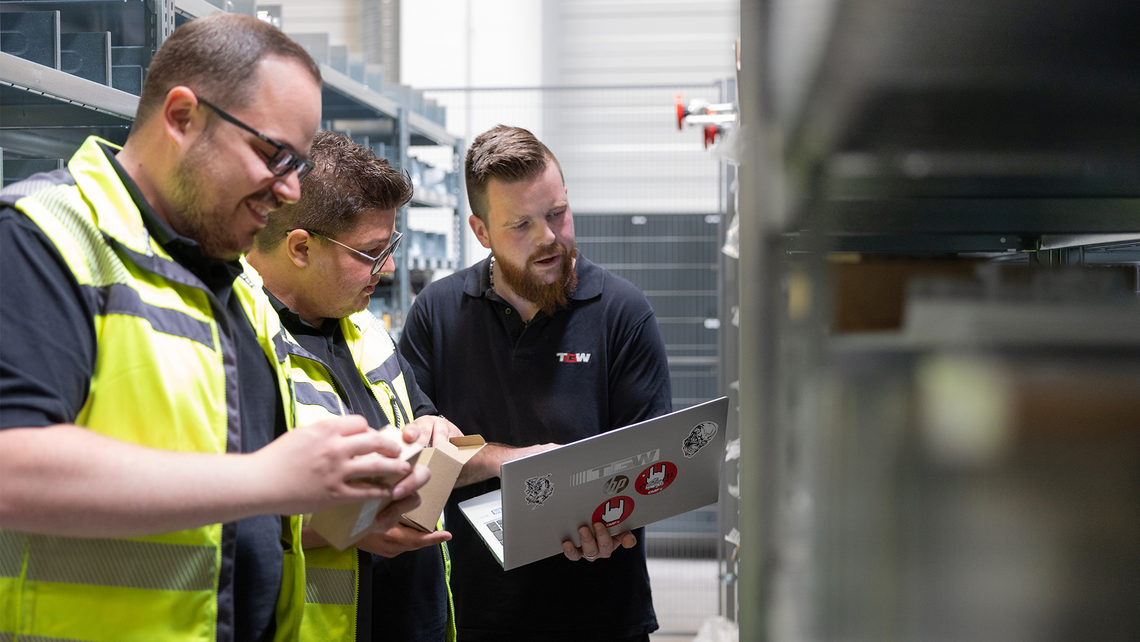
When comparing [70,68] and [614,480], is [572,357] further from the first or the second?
[70,68]

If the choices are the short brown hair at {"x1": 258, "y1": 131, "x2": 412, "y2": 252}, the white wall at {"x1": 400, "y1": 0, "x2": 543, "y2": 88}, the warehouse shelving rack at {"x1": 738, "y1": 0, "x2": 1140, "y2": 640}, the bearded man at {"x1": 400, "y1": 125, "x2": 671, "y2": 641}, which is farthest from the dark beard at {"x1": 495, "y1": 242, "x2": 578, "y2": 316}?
the white wall at {"x1": 400, "y1": 0, "x2": 543, "y2": 88}

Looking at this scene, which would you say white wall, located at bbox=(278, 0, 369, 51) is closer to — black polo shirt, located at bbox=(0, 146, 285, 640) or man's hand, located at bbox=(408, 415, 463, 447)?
man's hand, located at bbox=(408, 415, 463, 447)

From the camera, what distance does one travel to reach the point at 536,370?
1.88 meters

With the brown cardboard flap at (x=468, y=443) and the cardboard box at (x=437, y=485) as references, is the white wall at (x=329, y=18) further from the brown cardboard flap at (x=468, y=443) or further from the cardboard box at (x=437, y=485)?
the cardboard box at (x=437, y=485)

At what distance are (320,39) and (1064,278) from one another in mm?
2786

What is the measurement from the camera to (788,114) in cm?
51

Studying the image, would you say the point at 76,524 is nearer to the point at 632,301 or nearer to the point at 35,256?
the point at 35,256

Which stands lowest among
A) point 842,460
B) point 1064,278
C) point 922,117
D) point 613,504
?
point 613,504

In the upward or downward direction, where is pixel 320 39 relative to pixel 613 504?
upward

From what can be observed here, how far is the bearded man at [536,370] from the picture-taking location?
71.7 inches

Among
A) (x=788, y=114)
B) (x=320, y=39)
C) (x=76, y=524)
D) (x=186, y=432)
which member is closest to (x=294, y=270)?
(x=186, y=432)

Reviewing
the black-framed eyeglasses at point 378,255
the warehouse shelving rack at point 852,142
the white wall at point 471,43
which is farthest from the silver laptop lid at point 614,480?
the white wall at point 471,43

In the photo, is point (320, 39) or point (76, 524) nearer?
point (76, 524)

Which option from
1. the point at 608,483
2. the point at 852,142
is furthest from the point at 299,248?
the point at 852,142
